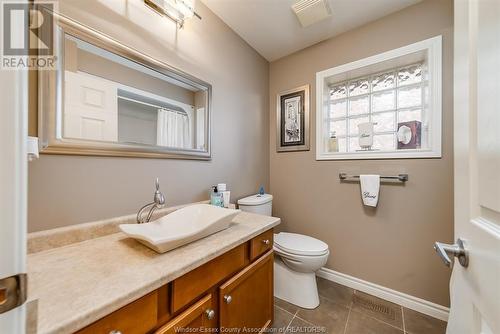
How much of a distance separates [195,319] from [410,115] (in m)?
2.03

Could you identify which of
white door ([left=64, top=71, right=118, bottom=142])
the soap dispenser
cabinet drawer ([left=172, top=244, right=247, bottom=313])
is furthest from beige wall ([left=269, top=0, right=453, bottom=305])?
white door ([left=64, top=71, right=118, bottom=142])

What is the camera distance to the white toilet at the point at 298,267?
1404 millimetres

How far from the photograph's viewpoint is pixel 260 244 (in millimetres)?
1061

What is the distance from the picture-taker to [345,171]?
1706mm

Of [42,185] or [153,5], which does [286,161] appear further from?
[42,185]

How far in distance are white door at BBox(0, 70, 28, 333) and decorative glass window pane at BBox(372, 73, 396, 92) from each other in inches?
86.0

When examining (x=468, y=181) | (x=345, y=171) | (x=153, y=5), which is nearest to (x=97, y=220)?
(x=153, y=5)

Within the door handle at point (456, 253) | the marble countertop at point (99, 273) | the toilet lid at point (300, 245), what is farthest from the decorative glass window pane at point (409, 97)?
the marble countertop at point (99, 273)

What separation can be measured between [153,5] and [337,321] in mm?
2328

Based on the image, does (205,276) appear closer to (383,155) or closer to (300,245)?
(300,245)

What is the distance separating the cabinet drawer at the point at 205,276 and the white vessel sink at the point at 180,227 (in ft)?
0.41

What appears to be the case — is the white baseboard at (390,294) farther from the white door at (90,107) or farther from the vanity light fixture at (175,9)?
the vanity light fixture at (175,9)

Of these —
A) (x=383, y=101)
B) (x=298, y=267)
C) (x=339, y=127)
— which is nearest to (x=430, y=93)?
(x=383, y=101)

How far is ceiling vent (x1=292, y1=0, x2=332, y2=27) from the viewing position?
139 cm
